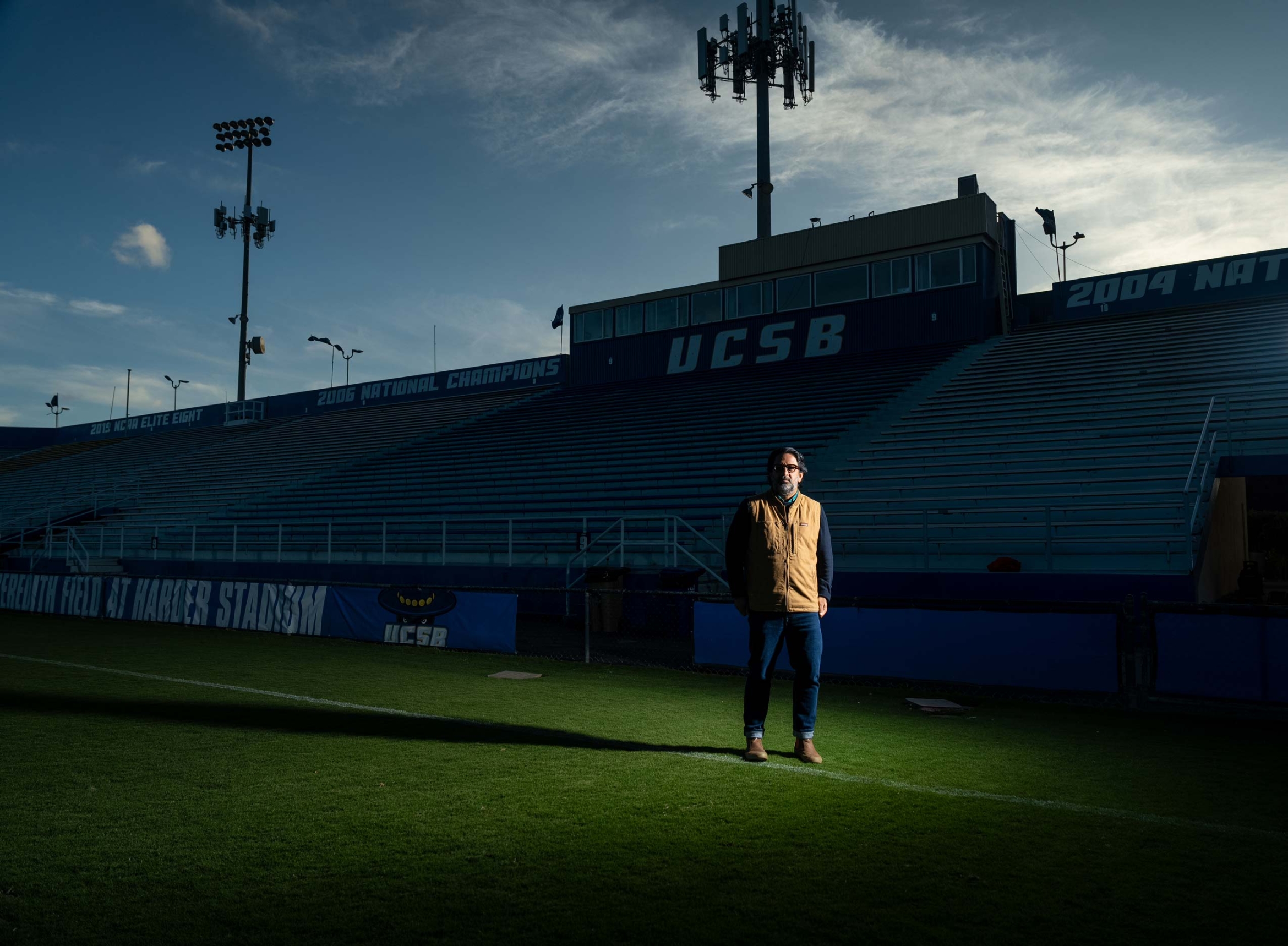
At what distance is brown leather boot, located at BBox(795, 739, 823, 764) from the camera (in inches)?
231

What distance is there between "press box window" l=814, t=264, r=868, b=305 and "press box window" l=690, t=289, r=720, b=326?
9.83 ft

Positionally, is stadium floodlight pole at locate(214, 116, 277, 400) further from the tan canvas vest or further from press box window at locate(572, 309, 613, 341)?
the tan canvas vest

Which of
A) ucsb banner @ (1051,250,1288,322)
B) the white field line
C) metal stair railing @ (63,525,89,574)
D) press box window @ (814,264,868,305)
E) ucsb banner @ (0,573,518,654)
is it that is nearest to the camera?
the white field line

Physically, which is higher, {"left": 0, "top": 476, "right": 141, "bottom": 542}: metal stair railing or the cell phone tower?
the cell phone tower

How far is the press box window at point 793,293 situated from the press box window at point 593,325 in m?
5.63

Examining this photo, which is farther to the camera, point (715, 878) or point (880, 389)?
point (880, 389)

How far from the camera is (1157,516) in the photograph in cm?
1315

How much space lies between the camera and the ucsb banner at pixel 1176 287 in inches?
780

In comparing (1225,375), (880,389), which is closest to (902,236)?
(880,389)

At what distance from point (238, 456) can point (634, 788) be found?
3076cm

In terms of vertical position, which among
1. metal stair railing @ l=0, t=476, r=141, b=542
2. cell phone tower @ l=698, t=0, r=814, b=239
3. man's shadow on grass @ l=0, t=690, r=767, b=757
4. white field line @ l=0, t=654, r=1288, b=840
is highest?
cell phone tower @ l=698, t=0, r=814, b=239

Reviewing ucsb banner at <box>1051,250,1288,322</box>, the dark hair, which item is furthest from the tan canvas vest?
ucsb banner at <box>1051,250,1288,322</box>

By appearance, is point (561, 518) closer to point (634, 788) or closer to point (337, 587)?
point (337, 587)

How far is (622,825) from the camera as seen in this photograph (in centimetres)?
452
